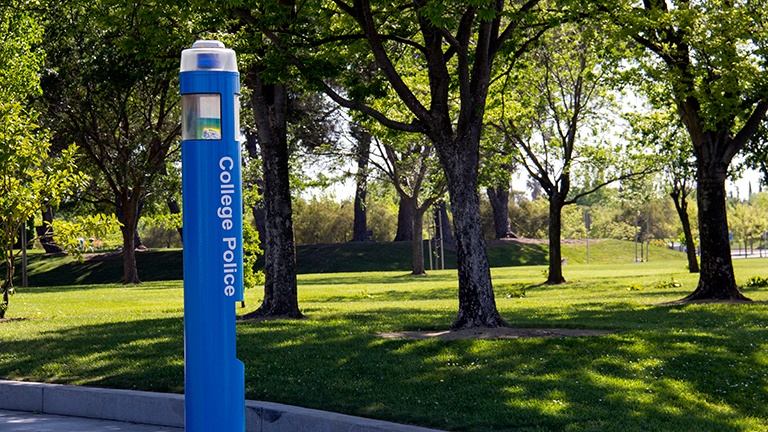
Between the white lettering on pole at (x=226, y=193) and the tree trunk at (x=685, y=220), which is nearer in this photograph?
the white lettering on pole at (x=226, y=193)

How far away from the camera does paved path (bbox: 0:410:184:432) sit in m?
5.74

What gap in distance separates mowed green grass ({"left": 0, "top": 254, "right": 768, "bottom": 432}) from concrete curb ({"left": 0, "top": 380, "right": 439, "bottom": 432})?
0.44 m

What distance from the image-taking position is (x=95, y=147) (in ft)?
98.4

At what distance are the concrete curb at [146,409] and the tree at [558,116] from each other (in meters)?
17.7

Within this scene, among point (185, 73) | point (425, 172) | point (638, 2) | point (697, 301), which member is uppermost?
point (638, 2)

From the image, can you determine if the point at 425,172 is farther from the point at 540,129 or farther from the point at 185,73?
the point at 185,73

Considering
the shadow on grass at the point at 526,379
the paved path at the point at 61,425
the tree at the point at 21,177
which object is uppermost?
the tree at the point at 21,177

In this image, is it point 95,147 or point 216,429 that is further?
point 95,147

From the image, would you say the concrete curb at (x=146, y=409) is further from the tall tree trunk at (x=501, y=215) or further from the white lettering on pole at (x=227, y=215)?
the tall tree trunk at (x=501, y=215)

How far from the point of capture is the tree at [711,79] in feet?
45.9

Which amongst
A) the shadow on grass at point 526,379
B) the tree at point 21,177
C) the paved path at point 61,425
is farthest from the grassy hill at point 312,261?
the paved path at point 61,425

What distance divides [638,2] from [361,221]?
35.5m

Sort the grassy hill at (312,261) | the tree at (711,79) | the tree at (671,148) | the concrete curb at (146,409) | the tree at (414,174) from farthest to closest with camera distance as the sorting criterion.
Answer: the grassy hill at (312,261)
the tree at (414,174)
the tree at (671,148)
the tree at (711,79)
the concrete curb at (146,409)

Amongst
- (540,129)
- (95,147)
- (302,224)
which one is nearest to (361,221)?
(302,224)
